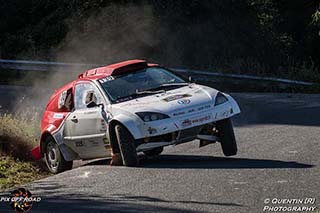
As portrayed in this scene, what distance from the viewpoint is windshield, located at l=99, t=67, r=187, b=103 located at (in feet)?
43.1

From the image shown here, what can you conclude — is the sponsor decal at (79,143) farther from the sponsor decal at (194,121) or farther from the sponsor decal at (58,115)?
the sponsor decal at (194,121)

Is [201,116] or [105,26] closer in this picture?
[201,116]

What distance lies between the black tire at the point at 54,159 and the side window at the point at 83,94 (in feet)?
2.75

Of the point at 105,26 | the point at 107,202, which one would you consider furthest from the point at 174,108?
the point at 105,26

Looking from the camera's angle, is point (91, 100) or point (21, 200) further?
point (91, 100)

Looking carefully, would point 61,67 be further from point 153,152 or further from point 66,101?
point 153,152

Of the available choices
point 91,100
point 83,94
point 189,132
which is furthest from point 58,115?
point 189,132

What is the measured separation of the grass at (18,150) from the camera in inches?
567

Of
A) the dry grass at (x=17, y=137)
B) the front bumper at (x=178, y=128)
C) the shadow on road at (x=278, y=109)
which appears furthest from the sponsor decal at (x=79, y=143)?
the shadow on road at (x=278, y=109)

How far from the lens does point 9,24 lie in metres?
32.4

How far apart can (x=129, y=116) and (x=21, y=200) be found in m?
2.36

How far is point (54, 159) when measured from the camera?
14258 millimetres

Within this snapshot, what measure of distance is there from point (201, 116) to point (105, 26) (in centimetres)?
1672

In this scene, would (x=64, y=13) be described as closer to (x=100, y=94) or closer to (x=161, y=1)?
(x=161, y=1)
